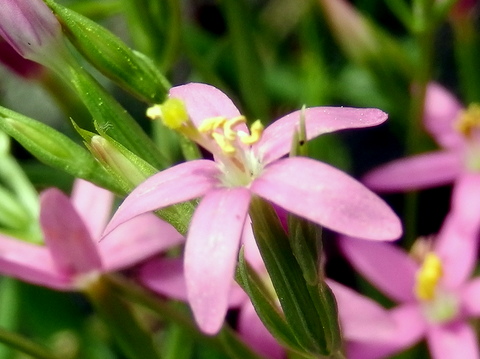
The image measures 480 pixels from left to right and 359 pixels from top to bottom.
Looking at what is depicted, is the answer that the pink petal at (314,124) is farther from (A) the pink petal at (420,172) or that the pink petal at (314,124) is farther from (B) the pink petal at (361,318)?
(A) the pink petal at (420,172)

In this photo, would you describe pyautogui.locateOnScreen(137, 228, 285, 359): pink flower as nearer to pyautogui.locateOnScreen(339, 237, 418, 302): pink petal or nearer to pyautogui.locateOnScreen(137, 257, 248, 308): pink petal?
pyautogui.locateOnScreen(137, 257, 248, 308): pink petal

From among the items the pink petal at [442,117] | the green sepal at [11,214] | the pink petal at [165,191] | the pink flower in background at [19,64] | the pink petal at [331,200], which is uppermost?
the pink petal at [331,200]

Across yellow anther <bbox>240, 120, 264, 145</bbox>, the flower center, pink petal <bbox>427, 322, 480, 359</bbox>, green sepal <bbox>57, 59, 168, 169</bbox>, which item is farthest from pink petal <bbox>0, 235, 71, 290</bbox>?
the flower center

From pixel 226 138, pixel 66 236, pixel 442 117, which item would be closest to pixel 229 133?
pixel 226 138

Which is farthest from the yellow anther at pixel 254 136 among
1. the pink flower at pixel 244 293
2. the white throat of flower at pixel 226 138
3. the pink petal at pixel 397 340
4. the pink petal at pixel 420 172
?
the pink petal at pixel 420 172

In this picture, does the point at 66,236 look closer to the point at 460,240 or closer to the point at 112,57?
the point at 112,57

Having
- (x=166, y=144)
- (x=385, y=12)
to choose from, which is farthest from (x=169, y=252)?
(x=385, y=12)
